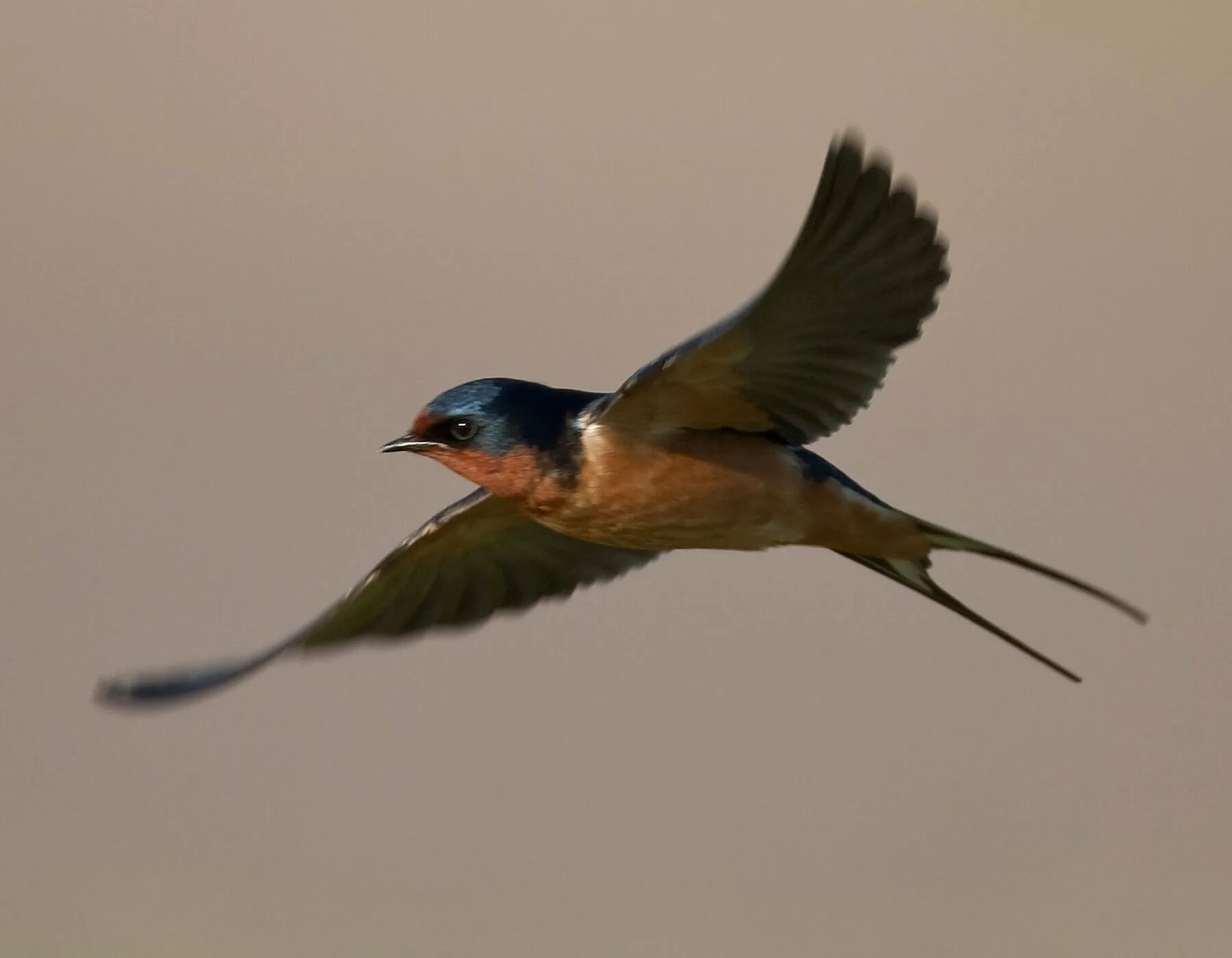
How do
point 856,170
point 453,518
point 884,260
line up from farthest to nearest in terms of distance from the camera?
point 453,518
point 884,260
point 856,170

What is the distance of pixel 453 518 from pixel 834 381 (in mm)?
515

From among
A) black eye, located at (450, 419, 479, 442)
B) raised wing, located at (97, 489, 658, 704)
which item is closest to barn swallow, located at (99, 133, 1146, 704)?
black eye, located at (450, 419, 479, 442)

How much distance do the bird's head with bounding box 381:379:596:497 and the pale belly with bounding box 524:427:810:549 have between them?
3 centimetres

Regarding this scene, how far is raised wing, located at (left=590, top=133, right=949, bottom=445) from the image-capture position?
1.49 m

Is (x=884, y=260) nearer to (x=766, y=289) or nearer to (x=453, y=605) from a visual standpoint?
(x=766, y=289)

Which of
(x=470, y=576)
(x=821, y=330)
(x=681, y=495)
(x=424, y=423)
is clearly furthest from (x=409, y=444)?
(x=470, y=576)

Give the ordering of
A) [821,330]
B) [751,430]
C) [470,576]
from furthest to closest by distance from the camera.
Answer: [470,576] < [751,430] < [821,330]

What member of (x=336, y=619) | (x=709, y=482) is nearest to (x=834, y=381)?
(x=709, y=482)

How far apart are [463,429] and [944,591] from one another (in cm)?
51

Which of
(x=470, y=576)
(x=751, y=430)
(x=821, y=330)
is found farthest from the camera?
(x=470, y=576)

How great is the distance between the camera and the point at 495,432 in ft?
5.60

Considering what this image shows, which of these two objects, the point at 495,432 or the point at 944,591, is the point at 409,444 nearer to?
the point at 495,432

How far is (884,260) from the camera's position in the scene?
155 centimetres

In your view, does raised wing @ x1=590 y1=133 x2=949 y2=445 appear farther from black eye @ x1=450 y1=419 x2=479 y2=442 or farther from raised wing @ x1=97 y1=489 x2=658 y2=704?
raised wing @ x1=97 y1=489 x2=658 y2=704
